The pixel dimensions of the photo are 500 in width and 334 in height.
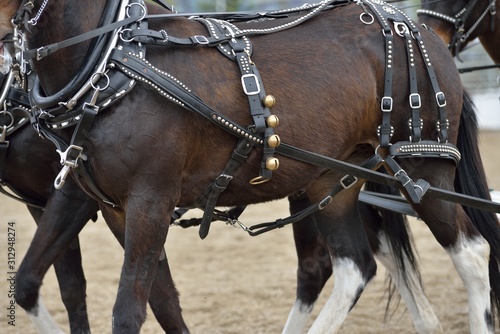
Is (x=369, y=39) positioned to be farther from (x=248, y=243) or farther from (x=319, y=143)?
(x=248, y=243)

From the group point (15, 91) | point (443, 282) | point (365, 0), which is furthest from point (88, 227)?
point (365, 0)

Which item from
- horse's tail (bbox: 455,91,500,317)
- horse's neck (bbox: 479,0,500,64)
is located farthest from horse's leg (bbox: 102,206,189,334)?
horse's neck (bbox: 479,0,500,64)

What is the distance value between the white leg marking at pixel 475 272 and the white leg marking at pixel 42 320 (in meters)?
2.18

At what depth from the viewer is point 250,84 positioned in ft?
Result: 11.1

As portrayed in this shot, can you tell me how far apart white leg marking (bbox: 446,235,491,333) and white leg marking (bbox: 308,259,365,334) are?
1.63 feet

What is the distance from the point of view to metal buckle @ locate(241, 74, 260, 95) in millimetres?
3391

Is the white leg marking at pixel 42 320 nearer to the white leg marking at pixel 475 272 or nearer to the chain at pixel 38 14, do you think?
the chain at pixel 38 14

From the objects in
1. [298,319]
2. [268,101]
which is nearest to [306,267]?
[298,319]

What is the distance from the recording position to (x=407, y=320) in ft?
18.8

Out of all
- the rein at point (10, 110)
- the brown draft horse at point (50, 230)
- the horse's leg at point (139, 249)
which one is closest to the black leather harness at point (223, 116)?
the horse's leg at point (139, 249)

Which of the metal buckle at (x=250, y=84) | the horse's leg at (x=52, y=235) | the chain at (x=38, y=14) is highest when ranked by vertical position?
the chain at (x=38, y=14)

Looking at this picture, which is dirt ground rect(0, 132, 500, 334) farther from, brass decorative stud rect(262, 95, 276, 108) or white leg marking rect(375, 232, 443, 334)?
brass decorative stud rect(262, 95, 276, 108)

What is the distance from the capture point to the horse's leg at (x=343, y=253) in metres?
4.14

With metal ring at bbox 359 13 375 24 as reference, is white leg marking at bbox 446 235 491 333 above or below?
below
